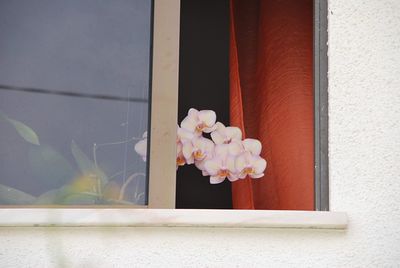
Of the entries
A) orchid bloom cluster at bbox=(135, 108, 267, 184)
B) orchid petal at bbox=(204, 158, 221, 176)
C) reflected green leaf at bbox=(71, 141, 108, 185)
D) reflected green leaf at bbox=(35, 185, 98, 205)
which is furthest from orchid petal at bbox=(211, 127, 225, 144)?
reflected green leaf at bbox=(35, 185, 98, 205)

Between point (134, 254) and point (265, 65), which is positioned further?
point (265, 65)

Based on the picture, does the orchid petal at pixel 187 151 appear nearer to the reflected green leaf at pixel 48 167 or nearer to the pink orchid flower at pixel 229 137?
the pink orchid flower at pixel 229 137

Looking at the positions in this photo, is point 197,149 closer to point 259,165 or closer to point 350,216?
point 259,165

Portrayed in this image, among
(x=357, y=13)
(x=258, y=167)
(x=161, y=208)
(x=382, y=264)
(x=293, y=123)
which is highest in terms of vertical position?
(x=357, y=13)

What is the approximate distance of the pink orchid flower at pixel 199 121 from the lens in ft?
11.9

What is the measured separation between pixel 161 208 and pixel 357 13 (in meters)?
1.15

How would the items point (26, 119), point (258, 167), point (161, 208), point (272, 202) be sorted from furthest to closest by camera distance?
1. point (258, 167)
2. point (272, 202)
3. point (26, 119)
4. point (161, 208)

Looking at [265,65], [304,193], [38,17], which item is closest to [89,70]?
[38,17]

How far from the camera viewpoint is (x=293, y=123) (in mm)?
3535

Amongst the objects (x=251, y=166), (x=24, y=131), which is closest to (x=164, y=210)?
(x=24, y=131)

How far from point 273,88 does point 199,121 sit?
541 mm

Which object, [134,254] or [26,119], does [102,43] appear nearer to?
[26,119]

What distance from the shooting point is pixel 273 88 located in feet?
12.3

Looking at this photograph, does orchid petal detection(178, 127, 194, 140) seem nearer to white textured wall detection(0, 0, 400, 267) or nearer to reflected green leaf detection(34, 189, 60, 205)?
reflected green leaf detection(34, 189, 60, 205)
